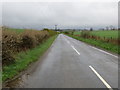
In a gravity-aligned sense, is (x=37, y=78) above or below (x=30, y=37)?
below

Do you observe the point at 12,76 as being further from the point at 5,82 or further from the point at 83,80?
the point at 83,80

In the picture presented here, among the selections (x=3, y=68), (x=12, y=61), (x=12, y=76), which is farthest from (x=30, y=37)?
(x=12, y=76)

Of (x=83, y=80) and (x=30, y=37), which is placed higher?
(x=30, y=37)

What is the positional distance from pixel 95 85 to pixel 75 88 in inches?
31.5

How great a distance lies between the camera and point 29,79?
569 centimetres

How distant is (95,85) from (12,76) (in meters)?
3.58

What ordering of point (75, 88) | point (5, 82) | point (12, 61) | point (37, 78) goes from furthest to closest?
point (12, 61) < point (37, 78) < point (5, 82) < point (75, 88)

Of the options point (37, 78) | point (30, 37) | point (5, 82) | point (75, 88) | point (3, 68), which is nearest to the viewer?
point (75, 88)

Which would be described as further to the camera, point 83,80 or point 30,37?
point 30,37

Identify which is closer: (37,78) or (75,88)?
(75,88)

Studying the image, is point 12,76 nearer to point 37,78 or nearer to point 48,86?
point 37,78

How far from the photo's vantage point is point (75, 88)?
4.70 meters

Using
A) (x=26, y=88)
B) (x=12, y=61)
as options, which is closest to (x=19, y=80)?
(x=26, y=88)

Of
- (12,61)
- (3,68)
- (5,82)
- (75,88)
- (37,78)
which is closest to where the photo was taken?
(75,88)
